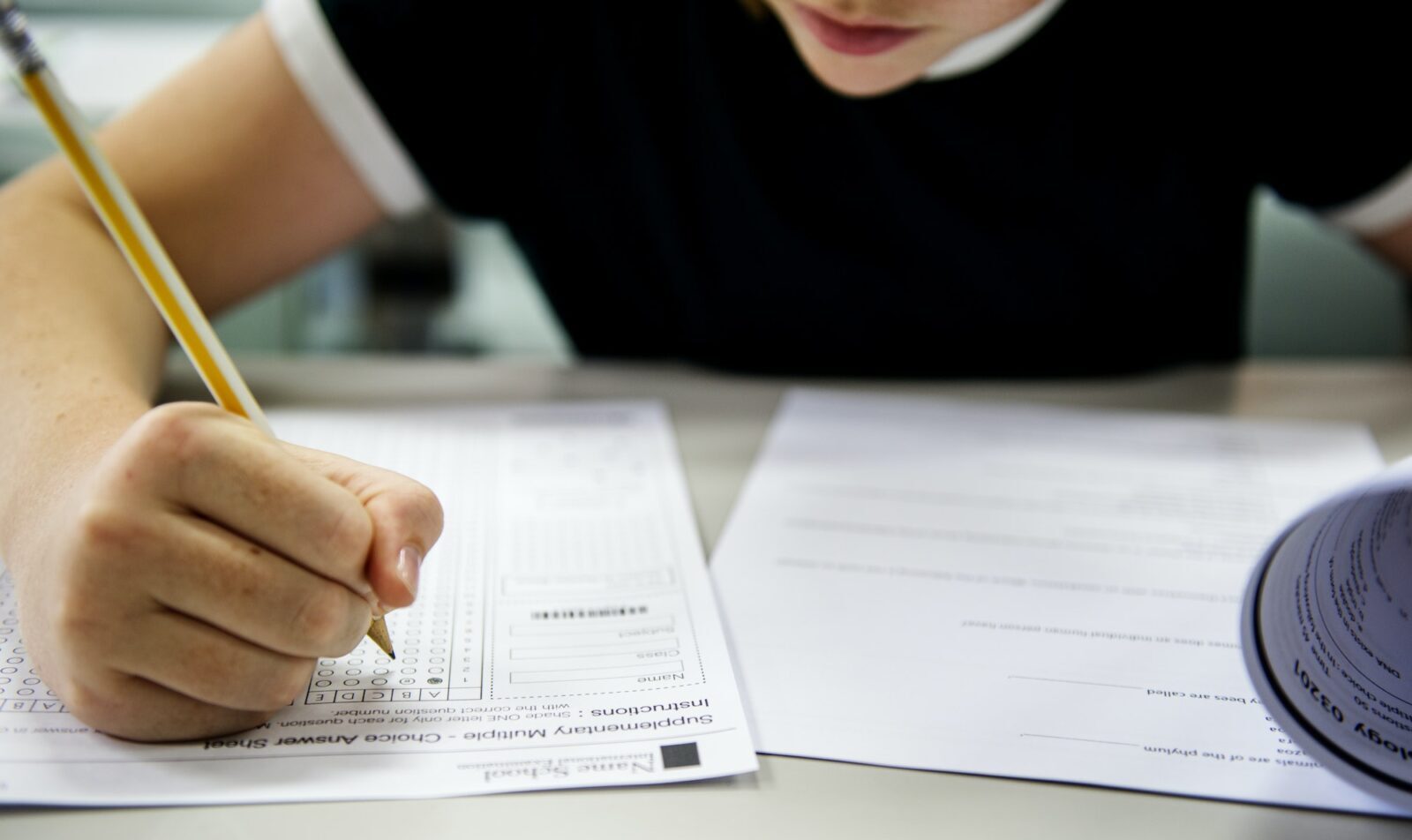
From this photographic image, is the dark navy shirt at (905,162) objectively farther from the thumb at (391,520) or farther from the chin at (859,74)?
the thumb at (391,520)

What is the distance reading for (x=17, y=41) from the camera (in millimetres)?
319

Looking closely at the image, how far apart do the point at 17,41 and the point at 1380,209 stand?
2.53 ft

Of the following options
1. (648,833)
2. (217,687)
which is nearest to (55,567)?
(217,687)

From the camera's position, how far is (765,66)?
0.72 m

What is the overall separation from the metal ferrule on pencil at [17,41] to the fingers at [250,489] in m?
0.11

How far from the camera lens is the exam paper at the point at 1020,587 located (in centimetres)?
40

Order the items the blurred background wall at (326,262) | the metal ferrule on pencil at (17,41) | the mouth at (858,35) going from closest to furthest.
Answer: the metal ferrule on pencil at (17,41), the mouth at (858,35), the blurred background wall at (326,262)

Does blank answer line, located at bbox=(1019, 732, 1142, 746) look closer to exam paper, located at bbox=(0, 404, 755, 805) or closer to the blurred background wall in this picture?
exam paper, located at bbox=(0, 404, 755, 805)

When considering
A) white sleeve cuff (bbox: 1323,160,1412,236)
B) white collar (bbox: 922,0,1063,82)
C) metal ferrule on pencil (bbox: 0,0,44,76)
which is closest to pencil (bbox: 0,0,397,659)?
metal ferrule on pencil (bbox: 0,0,44,76)

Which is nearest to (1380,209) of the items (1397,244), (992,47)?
(1397,244)

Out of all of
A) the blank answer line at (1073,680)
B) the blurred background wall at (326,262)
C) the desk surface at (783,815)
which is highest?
the blurred background wall at (326,262)

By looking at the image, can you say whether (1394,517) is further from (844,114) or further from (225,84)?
(225,84)

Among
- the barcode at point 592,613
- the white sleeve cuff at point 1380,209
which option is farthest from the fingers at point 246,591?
the white sleeve cuff at point 1380,209

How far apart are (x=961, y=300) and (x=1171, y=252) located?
154 mm
